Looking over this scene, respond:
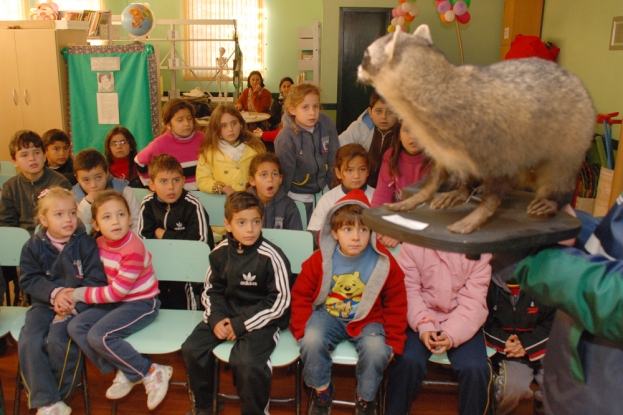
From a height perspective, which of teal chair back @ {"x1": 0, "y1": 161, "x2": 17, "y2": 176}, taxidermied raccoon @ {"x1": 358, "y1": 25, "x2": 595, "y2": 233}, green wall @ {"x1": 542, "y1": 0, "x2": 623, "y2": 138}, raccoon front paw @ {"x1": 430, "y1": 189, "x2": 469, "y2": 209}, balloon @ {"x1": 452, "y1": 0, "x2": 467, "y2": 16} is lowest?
teal chair back @ {"x1": 0, "y1": 161, "x2": 17, "y2": 176}

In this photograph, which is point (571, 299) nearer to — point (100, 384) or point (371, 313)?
point (371, 313)

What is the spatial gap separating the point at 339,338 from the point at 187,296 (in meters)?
0.96

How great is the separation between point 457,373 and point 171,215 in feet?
5.60

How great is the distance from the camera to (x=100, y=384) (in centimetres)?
261

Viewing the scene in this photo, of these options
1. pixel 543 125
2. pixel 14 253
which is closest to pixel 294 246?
pixel 14 253

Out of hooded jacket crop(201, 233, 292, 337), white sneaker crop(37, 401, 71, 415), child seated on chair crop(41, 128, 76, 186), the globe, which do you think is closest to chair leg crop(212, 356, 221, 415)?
hooded jacket crop(201, 233, 292, 337)

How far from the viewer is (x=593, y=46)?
4613mm

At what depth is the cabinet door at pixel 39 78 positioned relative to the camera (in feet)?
15.1

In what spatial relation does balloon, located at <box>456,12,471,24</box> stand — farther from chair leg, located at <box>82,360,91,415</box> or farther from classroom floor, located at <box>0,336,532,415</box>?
chair leg, located at <box>82,360,91,415</box>

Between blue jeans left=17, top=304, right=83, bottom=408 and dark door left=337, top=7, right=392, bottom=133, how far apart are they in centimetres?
554

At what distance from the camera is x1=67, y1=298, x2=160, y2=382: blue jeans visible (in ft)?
7.16

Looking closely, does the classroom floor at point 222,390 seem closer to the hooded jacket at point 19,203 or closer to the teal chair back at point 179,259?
the teal chair back at point 179,259

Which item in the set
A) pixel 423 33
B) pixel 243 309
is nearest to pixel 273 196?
pixel 243 309

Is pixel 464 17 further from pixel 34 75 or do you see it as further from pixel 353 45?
pixel 34 75
